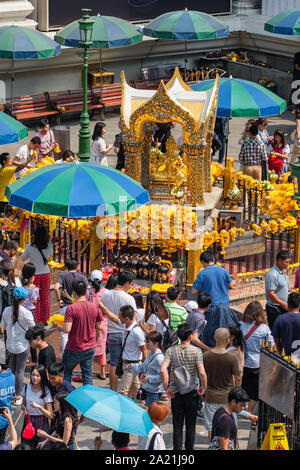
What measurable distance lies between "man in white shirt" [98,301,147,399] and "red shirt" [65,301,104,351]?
11.7 inches

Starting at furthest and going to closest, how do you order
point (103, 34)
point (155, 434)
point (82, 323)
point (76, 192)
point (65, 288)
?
point (103, 34)
point (76, 192)
point (65, 288)
point (82, 323)
point (155, 434)

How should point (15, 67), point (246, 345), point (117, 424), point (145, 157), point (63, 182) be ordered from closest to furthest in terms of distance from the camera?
point (117, 424) < point (246, 345) < point (63, 182) < point (145, 157) < point (15, 67)

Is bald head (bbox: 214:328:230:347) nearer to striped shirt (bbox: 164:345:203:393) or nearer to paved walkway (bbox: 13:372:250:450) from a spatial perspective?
striped shirt (bbox: 164:345:203:393)

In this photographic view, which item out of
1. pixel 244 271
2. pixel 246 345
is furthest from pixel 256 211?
pixel 246 345

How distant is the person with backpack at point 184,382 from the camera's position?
10664 mm

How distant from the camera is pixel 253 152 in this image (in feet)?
59.2

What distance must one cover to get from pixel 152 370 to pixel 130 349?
0.68m

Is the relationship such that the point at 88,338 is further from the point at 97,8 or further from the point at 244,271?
the point at 97,8

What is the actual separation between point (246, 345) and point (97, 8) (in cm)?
1737

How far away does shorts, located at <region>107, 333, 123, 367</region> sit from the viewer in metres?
12.0

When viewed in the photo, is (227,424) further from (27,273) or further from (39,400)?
(27,273)

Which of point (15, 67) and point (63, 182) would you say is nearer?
point (63, 182)

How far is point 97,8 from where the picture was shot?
2731 centimetres

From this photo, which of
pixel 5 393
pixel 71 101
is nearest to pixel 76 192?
pixel 5 393
